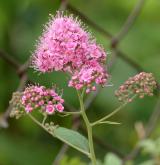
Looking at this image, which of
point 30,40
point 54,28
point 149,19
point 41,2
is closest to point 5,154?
point 30,40

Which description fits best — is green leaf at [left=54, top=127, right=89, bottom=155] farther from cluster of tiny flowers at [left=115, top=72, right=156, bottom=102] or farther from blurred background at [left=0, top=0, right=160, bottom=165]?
blurred background at [left=0, top=0, right=160, bottom=165]

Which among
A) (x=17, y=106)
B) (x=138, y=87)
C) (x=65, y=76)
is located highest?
(x=138, y=87)

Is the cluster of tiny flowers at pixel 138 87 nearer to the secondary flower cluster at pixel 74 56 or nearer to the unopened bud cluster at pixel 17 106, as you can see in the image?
the secondary flower cluster at pixel 74 56

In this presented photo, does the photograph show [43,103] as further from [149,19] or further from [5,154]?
[149,19]

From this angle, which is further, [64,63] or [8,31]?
[8,31]

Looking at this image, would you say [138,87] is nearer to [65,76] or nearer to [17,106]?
[17,106]

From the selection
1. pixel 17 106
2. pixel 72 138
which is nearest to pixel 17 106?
pixel 17 106

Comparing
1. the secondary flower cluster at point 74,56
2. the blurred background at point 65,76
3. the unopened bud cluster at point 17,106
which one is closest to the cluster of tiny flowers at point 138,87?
the secondary flower cluster at point 74,56
